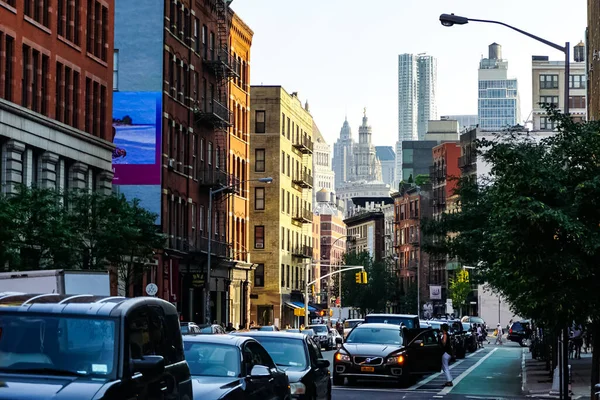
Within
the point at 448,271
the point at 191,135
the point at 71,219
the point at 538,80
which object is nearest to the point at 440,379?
the point at 71,219

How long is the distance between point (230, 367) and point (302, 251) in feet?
333

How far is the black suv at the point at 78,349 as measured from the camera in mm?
11914

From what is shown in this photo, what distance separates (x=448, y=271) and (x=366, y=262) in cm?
1011

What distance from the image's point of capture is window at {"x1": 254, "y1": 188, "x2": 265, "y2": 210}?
108562 mm

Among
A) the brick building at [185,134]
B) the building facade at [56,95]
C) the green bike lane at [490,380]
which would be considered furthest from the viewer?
the brick building at [185,134]

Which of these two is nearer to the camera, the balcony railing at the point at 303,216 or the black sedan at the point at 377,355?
the black sedan at the point at 377,355

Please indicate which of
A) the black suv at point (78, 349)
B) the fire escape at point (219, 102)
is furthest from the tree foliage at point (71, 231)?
the fire escape at point (219, 102)

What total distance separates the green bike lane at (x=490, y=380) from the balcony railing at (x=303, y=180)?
59.1 metres

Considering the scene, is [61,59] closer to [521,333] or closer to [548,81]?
[521,333]

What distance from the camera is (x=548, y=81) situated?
582 ft

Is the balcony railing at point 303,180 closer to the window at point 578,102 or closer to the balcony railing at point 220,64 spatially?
the balcony railing at point 220,64

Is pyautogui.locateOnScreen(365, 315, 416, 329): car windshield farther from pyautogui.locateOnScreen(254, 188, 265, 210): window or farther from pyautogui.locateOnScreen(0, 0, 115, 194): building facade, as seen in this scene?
pyautogui.locateOnScreen(254, 188, 265, 210): window

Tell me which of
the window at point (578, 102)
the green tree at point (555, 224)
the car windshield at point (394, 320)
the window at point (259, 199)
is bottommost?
the car windshield at point (394, 320)

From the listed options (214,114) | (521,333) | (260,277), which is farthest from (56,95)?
(260,277)
